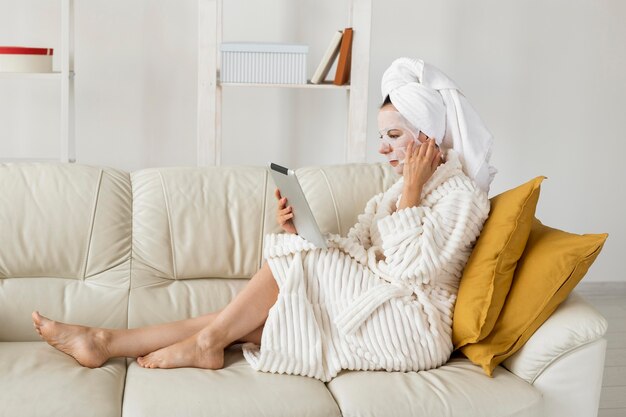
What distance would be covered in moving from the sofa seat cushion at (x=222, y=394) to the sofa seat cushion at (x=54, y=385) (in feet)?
0.16

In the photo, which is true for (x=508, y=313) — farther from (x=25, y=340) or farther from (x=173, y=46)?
(x=173, y=46)

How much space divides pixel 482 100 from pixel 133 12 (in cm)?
167

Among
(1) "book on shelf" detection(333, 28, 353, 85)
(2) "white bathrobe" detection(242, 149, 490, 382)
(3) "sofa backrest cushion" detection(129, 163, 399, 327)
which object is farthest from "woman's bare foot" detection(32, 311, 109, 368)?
(1) "book on shelf" detection(333, 28, 353, 85)

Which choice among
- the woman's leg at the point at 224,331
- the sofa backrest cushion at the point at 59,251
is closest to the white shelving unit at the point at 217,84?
the sofa backrest cushion at the point at 59,251

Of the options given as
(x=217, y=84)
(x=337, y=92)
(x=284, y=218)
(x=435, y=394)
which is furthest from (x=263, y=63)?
(x=435, y=394)

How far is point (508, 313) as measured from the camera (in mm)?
2260

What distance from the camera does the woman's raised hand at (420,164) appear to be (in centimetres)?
244

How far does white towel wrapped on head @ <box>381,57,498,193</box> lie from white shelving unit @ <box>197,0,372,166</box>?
89cm

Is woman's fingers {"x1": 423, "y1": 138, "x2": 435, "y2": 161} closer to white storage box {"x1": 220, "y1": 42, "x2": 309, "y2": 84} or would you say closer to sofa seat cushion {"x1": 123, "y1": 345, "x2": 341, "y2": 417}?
sofa seat cushion {"x1": 123, "y1": 345, "x2": 341, "y2": 417}

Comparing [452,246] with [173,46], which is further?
[173,46]

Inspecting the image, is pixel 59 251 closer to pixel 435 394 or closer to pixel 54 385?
pixel 54 385

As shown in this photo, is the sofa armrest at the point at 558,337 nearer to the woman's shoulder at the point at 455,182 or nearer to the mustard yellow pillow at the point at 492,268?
the mustard yellow pillow at the point at 492,268

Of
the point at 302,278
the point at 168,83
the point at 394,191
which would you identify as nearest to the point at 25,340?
the point at 302,278

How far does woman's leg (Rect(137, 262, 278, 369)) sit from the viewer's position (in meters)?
2.26
